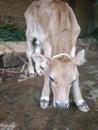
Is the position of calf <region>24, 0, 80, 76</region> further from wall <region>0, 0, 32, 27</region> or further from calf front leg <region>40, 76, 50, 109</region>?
wall <region>0, 0, 32, 27</region>

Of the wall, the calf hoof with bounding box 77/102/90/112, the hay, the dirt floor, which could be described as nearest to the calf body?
the calf hoof with bounding box 77/102/90/112

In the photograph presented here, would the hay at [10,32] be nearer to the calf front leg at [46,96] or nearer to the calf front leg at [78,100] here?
the calf front leg at [46,96]

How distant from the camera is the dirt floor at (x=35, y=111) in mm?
3697

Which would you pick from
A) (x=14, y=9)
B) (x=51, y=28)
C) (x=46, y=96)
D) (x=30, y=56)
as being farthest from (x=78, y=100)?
(x=14, y=9)

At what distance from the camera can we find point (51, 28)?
195 inches

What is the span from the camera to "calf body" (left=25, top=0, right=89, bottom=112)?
360 cm

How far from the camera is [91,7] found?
10.6m

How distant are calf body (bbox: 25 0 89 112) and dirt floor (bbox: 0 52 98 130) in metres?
0.18

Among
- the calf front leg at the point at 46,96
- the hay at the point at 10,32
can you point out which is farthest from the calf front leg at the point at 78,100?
the hay at the point at 10,32

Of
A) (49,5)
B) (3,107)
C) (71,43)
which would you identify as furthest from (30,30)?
(3,107)

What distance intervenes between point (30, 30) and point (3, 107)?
7.03 ft

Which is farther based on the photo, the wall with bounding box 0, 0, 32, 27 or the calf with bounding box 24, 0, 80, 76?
the wall with bounding box 0, 0, 32, 27

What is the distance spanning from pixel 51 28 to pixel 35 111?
1.56 metres

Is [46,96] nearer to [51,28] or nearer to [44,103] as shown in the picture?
[44,103]
